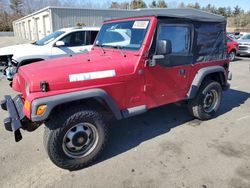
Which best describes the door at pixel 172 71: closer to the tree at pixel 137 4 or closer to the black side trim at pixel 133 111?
the black side trim at pixel 133 111

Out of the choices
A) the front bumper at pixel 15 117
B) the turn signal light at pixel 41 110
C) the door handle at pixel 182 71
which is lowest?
the front bumper at pixel 15 117

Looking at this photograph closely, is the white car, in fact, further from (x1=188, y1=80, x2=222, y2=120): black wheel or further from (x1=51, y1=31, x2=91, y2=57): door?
(x1=188, y1=80, x2=222, y2=120): black wheel

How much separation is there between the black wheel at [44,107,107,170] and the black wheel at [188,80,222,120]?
2.21 metres

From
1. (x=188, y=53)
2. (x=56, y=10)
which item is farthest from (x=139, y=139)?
(x=56, y=10)

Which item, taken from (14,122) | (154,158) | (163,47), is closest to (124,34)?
(163,47)

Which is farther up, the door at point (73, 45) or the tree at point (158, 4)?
the tree at point (158, 4)

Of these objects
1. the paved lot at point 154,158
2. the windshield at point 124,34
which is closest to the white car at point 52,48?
the paved lot at point 154,158

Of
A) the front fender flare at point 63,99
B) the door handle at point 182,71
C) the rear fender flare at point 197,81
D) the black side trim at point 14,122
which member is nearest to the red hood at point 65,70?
the front fender flare at point 63,99

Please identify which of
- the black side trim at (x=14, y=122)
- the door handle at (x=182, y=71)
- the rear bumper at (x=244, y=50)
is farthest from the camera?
the rear bumper at (x=244, y=50)

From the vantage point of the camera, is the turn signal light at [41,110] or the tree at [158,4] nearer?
the turn signal light at [41,110]

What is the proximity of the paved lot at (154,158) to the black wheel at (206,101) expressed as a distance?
0.61ft

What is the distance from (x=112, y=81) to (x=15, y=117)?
140 centimetres

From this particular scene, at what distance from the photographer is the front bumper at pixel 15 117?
9.75 feet

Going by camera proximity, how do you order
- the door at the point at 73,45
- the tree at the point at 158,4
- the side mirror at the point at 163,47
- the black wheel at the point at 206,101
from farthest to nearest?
the tree at the point at 158,4, the door at the point at 73,45, the black wheel at the point at 206,101, the side mirror at the point at 163,47
